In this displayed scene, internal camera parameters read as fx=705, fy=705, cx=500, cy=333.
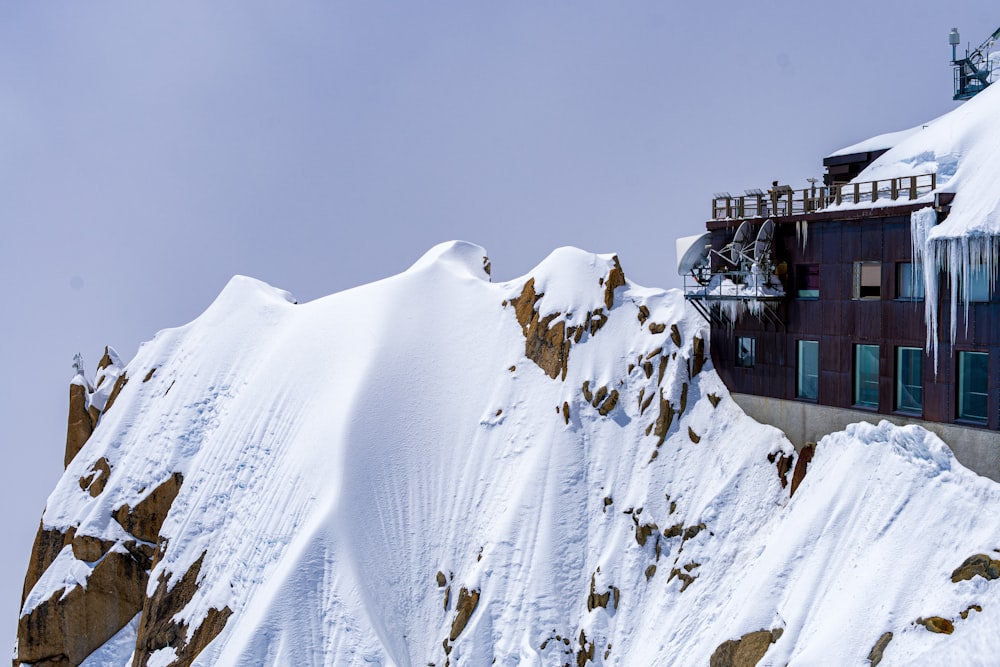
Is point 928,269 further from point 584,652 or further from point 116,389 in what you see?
point 116,389

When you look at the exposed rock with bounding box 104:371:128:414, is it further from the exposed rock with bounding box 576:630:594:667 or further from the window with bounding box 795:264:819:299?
the window with bounding box 795:264:819:299

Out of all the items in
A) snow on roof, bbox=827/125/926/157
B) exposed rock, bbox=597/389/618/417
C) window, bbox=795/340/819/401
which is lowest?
exposed rock, bbox=597/389/618/417

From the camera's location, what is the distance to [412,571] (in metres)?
30.4

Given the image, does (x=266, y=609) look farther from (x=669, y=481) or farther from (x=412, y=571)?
(x=669, y=481)

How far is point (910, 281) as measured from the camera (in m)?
22.0

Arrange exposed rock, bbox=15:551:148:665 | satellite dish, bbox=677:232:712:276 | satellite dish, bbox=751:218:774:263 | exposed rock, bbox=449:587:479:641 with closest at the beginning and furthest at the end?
satellite dish, bbox=751:218:774:263, exposed rock, bbox=449:587:479:641, satellite dish, bbox=677:232:712:276, exposed rock, bbox=15:551:148:665

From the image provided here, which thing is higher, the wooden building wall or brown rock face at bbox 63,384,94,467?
the wooden building wall

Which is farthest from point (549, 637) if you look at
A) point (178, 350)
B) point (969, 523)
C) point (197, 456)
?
point (178, 350)

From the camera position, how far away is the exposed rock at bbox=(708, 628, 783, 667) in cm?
1942

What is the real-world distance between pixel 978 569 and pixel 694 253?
1648 centimetres

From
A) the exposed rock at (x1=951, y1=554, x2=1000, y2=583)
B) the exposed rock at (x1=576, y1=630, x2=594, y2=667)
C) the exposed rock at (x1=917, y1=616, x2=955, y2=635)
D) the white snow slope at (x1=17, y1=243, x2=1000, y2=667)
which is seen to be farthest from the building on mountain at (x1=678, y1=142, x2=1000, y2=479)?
the exposed rock at (x1=576, y1=630, x2=594, y2=667)

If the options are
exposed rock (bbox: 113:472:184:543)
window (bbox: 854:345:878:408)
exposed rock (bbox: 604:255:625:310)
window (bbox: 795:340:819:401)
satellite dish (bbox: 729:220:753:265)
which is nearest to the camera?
window (bbox: 854:345:878:408)

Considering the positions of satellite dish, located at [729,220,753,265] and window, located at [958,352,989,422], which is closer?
window, located at [958,352,989,422]

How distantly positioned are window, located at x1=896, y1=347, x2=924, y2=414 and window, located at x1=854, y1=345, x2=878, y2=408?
81cm
